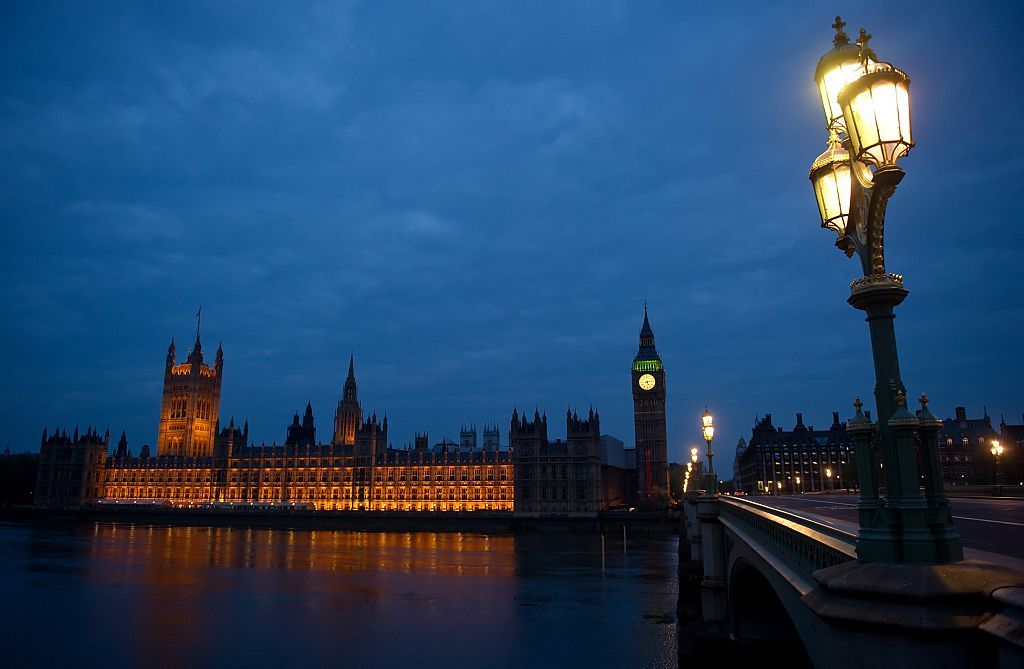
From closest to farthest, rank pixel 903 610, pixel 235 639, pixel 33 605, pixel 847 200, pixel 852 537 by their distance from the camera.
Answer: pixel 903 610 → pixel 847 200 → pixel 852 537 → pixel 235 639 → pixel 33 605

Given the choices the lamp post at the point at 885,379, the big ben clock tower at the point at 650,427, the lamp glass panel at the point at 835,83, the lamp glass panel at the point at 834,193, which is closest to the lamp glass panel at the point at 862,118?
the lamp post at the point at 885,379

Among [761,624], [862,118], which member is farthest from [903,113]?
[761,624]

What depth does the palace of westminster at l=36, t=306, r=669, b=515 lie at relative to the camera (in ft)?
427

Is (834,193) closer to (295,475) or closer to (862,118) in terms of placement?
(862,118)

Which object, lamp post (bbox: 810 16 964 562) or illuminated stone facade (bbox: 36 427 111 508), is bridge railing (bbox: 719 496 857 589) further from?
illuminated stone facade (bbox: 36 427 111 508)

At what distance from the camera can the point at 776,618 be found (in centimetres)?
2638

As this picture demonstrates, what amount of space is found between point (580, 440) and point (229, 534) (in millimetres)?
65323

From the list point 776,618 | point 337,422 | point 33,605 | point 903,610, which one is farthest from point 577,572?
point 337,422

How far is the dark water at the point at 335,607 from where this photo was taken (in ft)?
114

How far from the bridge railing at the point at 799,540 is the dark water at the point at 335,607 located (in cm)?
1806

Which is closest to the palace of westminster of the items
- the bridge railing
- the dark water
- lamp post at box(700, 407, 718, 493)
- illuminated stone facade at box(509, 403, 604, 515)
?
illuminated stone facade at box(509, 403, 604, 515)

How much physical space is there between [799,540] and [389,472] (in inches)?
5360

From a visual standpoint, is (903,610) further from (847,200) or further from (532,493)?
(532,493)

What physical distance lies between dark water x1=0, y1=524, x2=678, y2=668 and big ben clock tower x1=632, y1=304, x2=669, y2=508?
5923 centimetres
